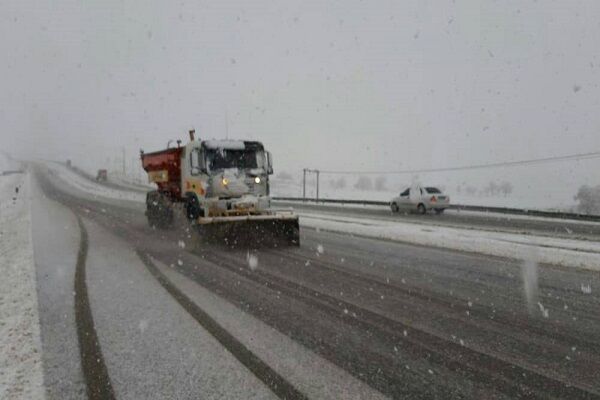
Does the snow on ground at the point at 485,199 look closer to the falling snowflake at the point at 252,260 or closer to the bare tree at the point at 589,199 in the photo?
the bare tree at the point at 589,199

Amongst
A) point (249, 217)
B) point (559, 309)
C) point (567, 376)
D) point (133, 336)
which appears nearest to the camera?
point (567, 376)

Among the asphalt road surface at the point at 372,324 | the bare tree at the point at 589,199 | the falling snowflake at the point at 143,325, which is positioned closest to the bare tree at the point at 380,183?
the bare tree at the point at 589,199

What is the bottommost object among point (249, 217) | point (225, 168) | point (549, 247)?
point (549, 247)

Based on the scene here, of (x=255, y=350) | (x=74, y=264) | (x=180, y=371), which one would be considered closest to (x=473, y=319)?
(x=255, y=350)

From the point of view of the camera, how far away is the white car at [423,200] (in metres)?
26.0

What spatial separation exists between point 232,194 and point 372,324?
7.38 m

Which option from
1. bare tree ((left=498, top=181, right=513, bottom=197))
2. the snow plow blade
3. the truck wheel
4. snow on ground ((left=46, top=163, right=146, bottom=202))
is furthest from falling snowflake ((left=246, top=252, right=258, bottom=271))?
bare tree ((left=498, top=181, right=513, bottom=197))

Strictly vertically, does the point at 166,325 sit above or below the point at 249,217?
below

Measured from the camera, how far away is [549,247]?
39.7 ft

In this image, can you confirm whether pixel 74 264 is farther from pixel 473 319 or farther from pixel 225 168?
pixel 473 319

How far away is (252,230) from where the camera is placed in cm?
1144

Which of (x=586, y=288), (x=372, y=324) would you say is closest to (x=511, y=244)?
(x=586, y=288)

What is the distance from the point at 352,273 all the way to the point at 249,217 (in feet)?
12.6

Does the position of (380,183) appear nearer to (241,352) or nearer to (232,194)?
(232,194)
